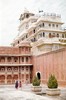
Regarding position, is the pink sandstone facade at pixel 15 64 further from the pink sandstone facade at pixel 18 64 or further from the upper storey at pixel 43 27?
the upper storey at pixel 43 27

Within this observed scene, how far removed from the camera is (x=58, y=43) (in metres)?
46.6

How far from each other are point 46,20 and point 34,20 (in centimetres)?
630

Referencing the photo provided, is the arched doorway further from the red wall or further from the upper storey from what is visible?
the upper storey

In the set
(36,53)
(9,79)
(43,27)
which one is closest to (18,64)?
(9,79)

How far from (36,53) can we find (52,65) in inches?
368

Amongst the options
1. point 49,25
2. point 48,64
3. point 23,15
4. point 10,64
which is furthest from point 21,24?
point 48,64

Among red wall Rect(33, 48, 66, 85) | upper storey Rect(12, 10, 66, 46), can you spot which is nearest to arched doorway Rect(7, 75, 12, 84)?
red wall Rect(33, 48, 66, 85)

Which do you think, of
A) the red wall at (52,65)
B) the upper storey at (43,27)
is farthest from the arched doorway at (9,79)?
the upper storey at (43,27)

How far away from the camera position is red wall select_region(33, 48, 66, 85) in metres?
29.5

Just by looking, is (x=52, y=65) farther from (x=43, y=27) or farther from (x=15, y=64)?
(x=43, y=27)

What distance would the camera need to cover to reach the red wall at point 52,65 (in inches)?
1163

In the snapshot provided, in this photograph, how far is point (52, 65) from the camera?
32875 millimetres

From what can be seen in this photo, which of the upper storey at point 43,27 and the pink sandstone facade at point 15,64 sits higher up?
the upper storey at point 43,27

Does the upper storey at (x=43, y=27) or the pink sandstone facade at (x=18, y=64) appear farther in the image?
the upper storey at (x=43, y=27)
